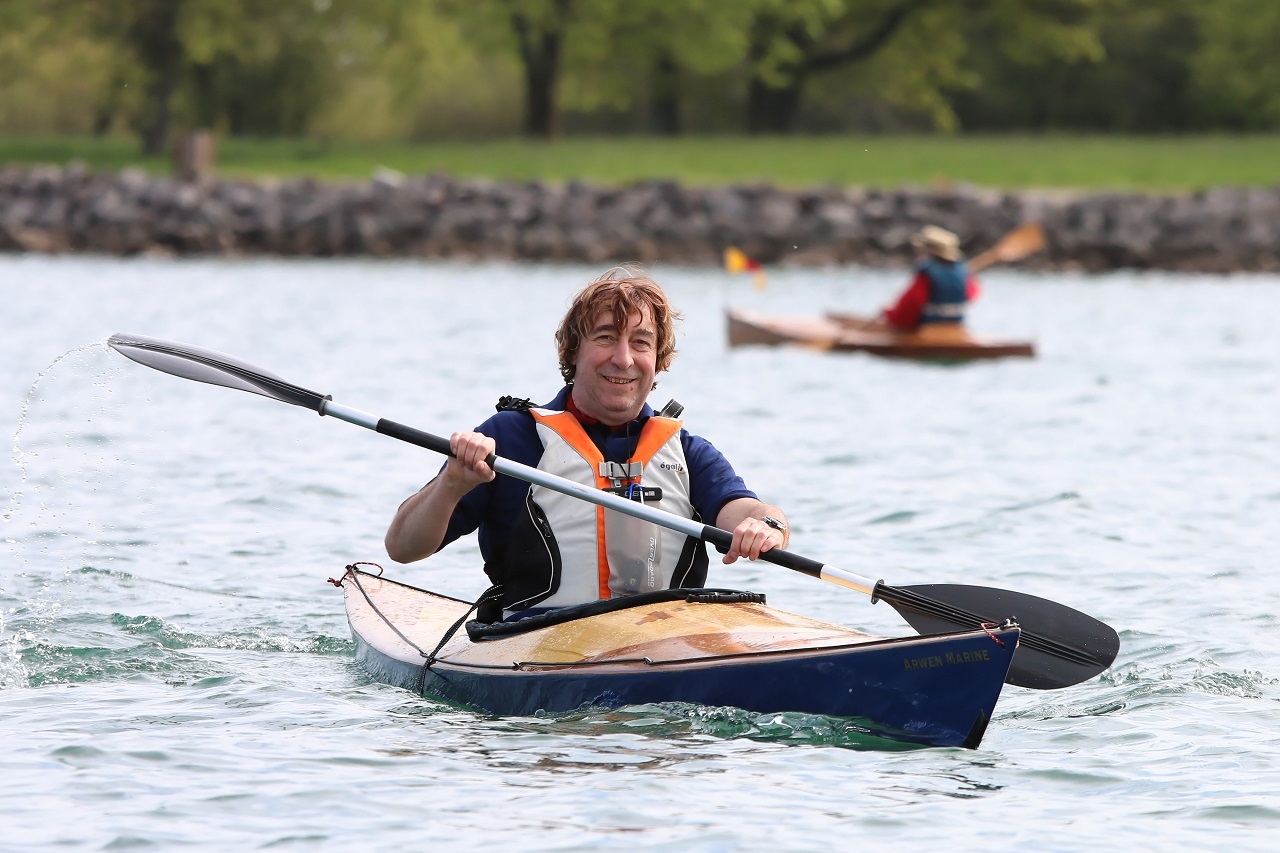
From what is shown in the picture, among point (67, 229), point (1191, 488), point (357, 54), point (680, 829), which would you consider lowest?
point (680, 829)

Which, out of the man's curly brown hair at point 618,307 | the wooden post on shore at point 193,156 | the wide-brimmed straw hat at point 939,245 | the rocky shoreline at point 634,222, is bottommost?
the man's curly brown hair at point 618,307

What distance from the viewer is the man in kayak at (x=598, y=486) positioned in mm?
4875

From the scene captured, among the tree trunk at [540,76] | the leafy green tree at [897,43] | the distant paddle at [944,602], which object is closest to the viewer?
the distant paddle at [944,602]

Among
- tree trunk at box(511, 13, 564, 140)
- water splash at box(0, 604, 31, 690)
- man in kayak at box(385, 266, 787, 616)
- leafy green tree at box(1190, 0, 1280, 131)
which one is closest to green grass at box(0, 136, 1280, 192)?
tree trunk at box(511, 13, 564, 140)

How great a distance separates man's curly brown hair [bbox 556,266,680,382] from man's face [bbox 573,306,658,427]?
0.02 metres

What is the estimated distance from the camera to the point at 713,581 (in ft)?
24.7

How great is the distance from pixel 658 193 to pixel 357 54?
484 inches

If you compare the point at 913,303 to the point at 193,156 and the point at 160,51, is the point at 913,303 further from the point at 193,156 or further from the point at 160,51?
the point at 160,51

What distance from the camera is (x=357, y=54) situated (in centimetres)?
3684

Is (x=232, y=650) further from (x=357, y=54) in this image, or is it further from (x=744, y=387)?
(x=357, y=54)

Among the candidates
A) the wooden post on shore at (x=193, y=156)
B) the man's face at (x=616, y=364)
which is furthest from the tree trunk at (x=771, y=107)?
the man's face at (x=616, y=364)

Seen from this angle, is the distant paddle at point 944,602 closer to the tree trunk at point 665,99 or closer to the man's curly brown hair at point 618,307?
the man's curly brown hair at point 618,307

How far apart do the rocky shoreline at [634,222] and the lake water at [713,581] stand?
349 inches

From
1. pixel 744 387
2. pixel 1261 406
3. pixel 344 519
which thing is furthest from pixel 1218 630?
pixel 744 387
